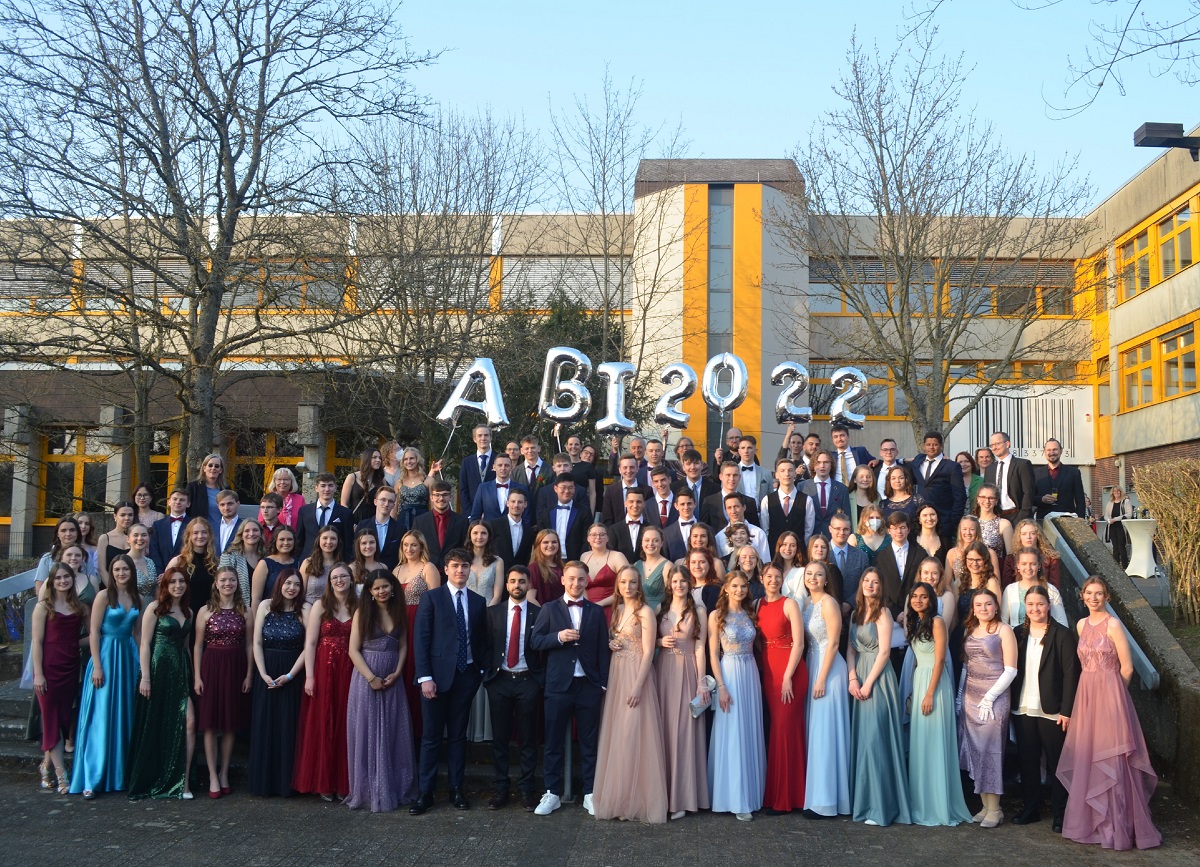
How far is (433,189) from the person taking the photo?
68.7 ft

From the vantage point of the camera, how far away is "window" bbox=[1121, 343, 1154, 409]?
89.8 feet

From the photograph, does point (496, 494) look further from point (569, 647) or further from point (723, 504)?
→ point (569, 647)

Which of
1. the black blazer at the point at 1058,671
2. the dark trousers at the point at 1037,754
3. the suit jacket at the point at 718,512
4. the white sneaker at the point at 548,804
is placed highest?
the suit jacket at the point at 718,512

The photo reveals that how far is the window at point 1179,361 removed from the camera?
25156mm

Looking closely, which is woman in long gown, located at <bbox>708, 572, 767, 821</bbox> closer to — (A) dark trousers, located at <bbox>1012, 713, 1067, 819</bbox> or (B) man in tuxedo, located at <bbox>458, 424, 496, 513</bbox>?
(A) dark trousers, located at <bbox>1012, 713, 1067, 819</bbox>

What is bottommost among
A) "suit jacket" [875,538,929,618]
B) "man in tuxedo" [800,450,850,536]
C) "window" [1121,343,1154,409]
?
"suit jacket" [875,538,929,618]

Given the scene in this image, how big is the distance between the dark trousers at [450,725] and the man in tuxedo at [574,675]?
2.08 ft

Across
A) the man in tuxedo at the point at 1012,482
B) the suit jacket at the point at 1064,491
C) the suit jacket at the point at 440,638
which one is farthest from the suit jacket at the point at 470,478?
the suit jacket at the point at 1064,491

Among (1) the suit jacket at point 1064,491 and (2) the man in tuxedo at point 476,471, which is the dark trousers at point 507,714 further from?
(1) the suit jacket at point 1064,491

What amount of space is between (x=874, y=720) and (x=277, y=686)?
462 cm

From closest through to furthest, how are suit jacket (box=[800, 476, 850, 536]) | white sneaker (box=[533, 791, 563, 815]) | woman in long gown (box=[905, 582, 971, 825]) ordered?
woman in long gown (box=[905, 582, 971, 825]), white sneaker (box=[533, 791, 563, 815]), suit jacket (box=[800, 476, 850, 536])

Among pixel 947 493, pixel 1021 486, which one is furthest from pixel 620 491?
pixel 1021 486

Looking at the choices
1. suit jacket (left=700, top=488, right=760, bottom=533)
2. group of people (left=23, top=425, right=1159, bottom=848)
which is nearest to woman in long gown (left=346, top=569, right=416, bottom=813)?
group of people (left=23, top=425, right=1159, bottom=848)

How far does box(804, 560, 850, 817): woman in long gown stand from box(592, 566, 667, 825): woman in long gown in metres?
1.13
